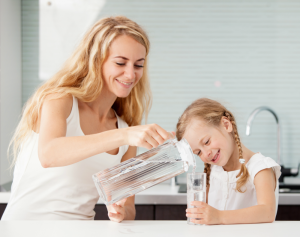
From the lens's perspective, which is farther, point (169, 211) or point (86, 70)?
point (169, 211)

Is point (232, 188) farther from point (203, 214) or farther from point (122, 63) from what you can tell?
point (122, 63)

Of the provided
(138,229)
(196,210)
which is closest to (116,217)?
(138,229)

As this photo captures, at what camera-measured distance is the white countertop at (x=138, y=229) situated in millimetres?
811

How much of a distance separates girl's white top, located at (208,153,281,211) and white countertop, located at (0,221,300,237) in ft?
0.88

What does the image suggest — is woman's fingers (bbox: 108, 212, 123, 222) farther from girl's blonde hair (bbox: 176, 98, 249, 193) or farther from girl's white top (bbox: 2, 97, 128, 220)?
girl's blonde hair (bbox: 176, 98, 249, 193)

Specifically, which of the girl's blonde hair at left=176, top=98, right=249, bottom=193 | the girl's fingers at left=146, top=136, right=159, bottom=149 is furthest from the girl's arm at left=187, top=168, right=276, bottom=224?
the girl's fingers at left=146, top=136, right=159, bottom=149

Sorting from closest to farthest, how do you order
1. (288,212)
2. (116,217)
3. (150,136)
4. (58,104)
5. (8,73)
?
1. (150,136)
2. (116,217)
3. (58,104)
4. (288,212)
5. (8,73)

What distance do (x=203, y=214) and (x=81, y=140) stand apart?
392mm

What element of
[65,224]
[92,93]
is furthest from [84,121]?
[65,224]

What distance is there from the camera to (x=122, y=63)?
116cm

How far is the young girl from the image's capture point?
1.15 meters

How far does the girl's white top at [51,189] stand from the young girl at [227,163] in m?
0.41

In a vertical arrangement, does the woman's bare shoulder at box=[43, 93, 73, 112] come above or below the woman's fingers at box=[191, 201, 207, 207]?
above

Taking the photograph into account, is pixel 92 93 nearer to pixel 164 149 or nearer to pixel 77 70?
pixel 77 70
